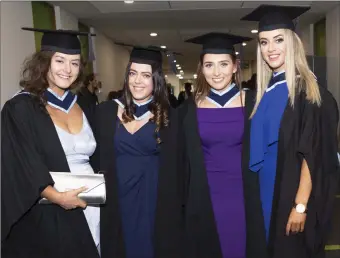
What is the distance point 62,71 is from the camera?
227cm

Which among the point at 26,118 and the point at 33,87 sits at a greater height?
the point at 33,87

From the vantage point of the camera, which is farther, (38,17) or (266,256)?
(38,17)

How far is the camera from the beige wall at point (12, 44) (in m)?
4.71

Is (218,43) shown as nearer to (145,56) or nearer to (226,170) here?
(145,56)

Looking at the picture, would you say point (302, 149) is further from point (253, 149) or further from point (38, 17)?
point (38, 17)

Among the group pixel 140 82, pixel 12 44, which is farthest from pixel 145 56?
pixel 12 44

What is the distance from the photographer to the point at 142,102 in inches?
98.4

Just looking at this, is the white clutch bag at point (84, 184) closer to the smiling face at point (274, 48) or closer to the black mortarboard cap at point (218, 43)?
the black mortarboard cap at point (218, 43)

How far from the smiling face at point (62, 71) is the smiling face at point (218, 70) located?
799mm

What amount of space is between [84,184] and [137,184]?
37 centimetres

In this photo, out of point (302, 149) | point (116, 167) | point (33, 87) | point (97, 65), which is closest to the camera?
point (302, 149)

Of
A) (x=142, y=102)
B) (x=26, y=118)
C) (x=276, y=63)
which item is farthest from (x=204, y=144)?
(x=26, y=118)

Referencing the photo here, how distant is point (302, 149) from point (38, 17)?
521 centimetres

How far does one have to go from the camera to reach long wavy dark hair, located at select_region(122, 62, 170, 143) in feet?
8.05
